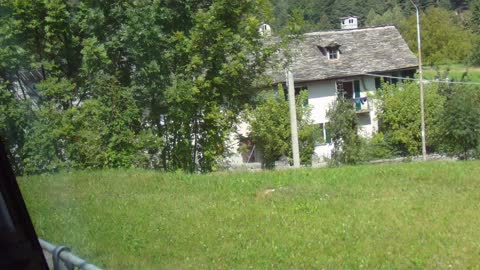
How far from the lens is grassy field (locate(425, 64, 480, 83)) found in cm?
3712

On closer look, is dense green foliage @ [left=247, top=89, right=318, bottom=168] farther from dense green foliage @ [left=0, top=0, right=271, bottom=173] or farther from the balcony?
dense green foliage @ [left=0, top=0, right=271, bottom=173]

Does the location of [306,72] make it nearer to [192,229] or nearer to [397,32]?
[397,32]

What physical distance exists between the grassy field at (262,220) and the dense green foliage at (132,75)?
1.91m

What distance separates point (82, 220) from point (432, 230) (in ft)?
11.7

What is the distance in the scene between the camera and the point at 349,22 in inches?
1679

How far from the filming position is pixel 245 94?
47.8 ft

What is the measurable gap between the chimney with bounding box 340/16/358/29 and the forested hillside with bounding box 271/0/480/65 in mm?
323

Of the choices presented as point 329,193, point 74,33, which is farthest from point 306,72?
point 329,193

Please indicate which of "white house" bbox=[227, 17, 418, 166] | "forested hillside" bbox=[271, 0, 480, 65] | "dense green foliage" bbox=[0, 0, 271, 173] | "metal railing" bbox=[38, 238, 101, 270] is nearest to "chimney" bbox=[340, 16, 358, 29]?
"forested hillside" bbox=[271, 0, 480, 65]

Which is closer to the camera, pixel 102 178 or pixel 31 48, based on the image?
pixel 102 178

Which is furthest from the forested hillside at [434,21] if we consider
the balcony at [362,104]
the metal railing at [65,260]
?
the metal railing at [65,260]

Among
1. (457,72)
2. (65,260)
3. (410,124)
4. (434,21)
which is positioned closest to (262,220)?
(65,260)

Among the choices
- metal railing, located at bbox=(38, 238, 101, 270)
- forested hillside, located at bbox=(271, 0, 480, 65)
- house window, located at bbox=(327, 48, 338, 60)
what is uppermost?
forested hillside, located at bbox=(271, 0, 480, 65)

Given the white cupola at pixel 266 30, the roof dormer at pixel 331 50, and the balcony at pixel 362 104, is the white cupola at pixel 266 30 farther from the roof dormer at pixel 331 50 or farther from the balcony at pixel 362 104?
the roof dormer at pixel 331 50
